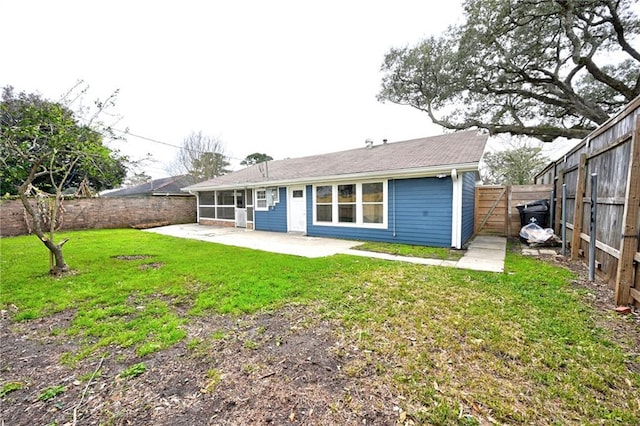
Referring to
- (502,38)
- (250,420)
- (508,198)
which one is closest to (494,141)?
(502,38)

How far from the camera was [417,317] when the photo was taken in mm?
3062

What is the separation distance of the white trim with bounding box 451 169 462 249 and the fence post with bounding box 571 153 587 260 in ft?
7.07

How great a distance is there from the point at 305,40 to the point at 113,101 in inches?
344

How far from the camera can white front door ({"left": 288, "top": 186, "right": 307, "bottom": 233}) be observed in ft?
33.6

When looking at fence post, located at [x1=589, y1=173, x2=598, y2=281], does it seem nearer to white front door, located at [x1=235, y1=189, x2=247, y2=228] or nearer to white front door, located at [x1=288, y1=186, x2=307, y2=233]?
white front door, located at [x1=288, y1=186, x2=307, y2=233]

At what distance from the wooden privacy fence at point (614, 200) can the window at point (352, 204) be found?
14.1ft

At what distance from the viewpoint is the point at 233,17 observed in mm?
9156

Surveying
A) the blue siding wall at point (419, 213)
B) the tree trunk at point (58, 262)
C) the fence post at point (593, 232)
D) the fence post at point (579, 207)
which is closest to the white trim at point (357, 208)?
the blue siding wall at point (419, 213)

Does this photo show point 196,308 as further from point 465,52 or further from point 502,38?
point 502,38

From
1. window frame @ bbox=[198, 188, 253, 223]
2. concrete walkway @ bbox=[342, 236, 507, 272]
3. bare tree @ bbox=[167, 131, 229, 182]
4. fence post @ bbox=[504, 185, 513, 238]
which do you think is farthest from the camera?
bare tree @ bbox=[167, 131, 229, 182]

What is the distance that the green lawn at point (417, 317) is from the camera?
1.84m

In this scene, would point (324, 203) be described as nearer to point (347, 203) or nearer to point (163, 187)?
point (347, 203)

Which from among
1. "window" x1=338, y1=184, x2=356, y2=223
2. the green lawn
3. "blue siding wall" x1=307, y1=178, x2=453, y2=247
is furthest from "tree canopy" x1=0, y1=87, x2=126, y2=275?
"blue siding wall" x1=307, y1=178, x2=453, y2=247

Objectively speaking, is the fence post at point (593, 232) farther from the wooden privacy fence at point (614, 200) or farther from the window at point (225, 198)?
the window at point (225, 198)
